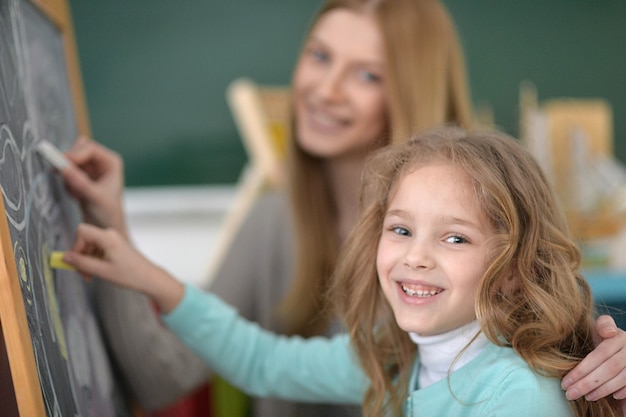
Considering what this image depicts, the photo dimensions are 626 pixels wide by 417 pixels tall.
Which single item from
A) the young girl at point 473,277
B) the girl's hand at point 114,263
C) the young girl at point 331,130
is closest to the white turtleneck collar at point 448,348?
the young girl at point 473,277

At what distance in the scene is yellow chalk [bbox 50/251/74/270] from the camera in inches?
34.3

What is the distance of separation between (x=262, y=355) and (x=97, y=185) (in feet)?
1.03

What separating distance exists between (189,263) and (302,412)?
110 cm

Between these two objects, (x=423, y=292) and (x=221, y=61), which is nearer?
(x=423, y=292)

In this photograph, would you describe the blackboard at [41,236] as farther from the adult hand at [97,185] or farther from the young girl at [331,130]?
the young girl at [331,130]

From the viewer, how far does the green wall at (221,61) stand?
2236 mm

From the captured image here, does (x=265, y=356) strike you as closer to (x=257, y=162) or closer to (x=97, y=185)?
(x=97, y=185)

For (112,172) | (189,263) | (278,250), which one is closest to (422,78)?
(278,250)

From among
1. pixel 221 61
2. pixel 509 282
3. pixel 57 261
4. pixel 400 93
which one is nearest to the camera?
pixel 509 282

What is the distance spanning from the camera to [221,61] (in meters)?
2.28

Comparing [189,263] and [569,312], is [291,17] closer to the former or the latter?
[189,263]

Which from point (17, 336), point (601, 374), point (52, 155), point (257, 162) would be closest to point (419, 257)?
point (601, 374)

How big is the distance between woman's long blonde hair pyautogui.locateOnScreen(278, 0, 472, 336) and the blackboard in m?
0.38

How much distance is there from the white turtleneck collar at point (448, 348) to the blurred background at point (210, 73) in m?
1.50
